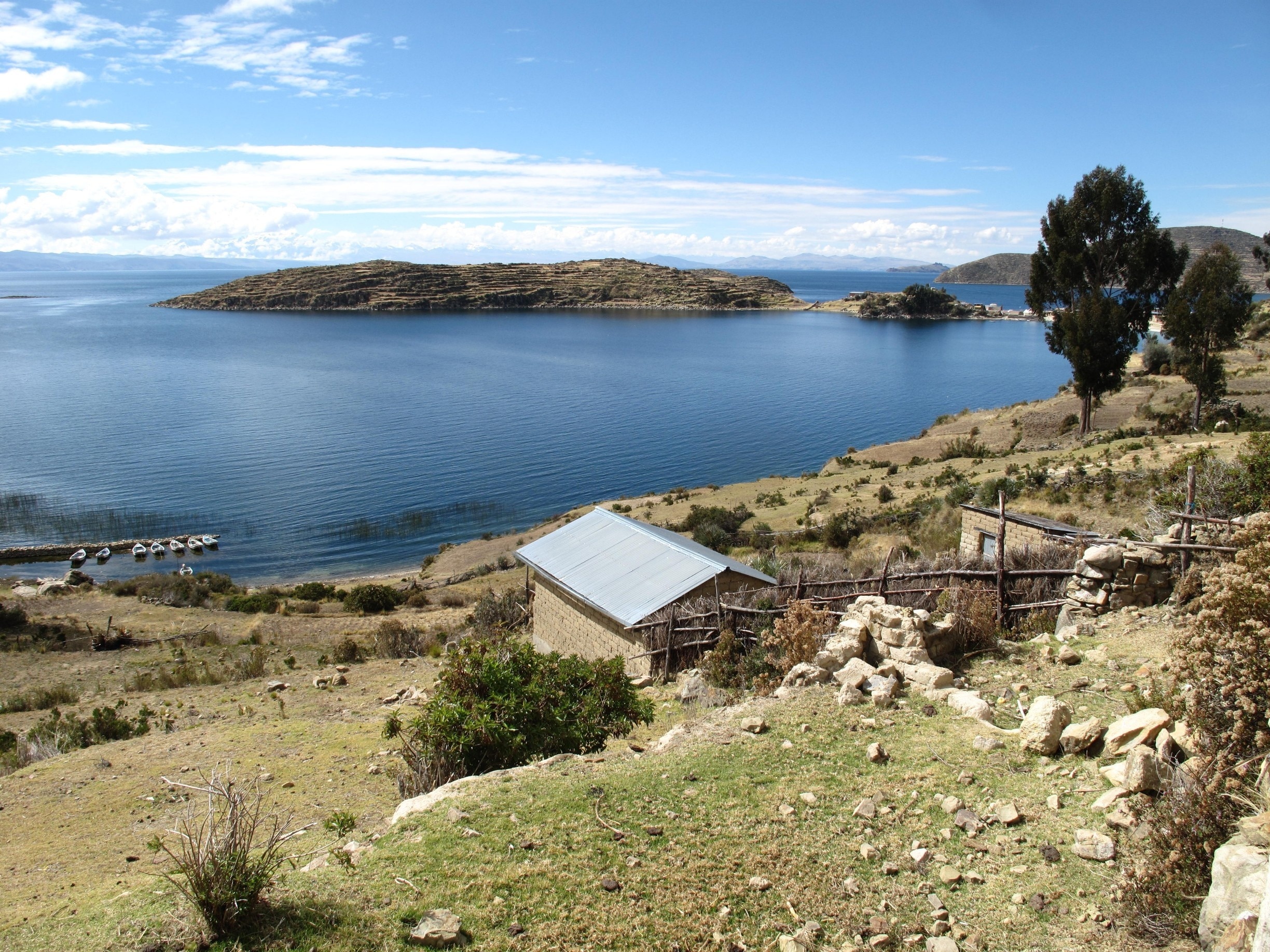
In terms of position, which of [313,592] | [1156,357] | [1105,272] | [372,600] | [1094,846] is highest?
[1105,272]

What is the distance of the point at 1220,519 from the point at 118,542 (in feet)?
140

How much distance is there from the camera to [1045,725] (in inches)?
279

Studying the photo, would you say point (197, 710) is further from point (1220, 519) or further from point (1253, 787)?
point (1220, 519)

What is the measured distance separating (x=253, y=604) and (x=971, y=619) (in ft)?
80.2

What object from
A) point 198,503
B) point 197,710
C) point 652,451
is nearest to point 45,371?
point 198,503

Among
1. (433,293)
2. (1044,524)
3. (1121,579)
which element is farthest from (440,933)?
(433,293)

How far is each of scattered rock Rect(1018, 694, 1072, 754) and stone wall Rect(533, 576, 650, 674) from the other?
6980 mm

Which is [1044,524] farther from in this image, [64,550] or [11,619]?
[64,550]

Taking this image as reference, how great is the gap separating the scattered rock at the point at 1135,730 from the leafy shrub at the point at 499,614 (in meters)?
14.6

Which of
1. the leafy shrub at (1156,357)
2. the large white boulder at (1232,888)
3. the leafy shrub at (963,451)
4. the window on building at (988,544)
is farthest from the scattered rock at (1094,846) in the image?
the leafy shrub at (1156,357)

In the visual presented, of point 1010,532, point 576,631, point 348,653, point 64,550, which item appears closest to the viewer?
point 576,631

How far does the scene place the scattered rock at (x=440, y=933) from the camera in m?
5.20

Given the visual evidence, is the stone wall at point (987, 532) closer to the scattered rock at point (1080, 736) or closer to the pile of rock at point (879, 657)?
the pile of rock at point (879, 657)

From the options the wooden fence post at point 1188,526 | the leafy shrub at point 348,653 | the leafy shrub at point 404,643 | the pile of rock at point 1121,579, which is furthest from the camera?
the leafy shrub at point 404,643
